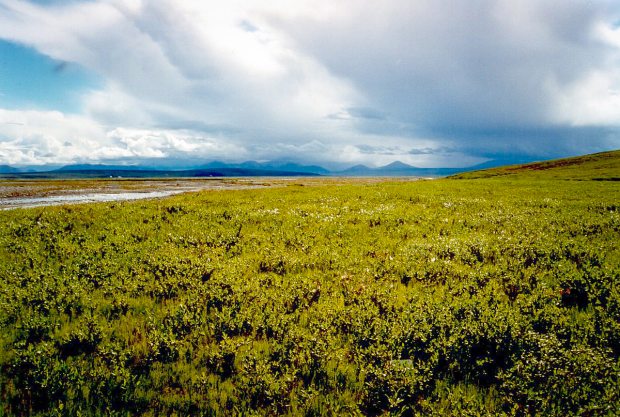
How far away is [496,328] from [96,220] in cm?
1723

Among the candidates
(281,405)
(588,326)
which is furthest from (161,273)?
(588,326)

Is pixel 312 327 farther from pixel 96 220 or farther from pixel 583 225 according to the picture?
pixel 583 225

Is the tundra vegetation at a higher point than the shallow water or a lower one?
lower

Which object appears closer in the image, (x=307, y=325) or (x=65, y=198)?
(x=307, y=325)

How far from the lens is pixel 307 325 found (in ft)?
21.8

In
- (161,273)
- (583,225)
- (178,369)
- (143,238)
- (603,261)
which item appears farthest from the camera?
(583,225)

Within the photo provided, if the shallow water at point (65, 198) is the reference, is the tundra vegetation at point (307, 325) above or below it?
Answer: below

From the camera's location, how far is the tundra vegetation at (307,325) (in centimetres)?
466

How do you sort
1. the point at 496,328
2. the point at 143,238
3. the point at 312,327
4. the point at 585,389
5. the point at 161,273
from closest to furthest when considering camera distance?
the point at 585,389 < the point at 496,328 < the point at 312,327 < the point at 161,273 < the point at 143,238

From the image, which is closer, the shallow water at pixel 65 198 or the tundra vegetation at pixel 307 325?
the tundra vegetation at pixel 307 325

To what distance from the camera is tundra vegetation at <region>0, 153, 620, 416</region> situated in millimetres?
4664

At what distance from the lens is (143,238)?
12.9 metres

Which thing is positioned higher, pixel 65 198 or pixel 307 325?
pixel 65 198

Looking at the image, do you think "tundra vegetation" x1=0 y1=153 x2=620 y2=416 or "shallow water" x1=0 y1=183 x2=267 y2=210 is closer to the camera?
"tundra vegetation" x1=0 y1=153 x2=620 y2=416
